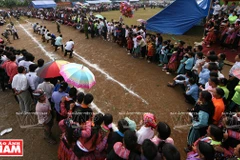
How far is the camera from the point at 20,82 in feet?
15.0

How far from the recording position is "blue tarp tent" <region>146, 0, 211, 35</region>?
42.0 feet

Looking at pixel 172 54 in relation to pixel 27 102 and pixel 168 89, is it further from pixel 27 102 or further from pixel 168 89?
pixel 27 102

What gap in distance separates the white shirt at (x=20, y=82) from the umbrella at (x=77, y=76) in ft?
3.62

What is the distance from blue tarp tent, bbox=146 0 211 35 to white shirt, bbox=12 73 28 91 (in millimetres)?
11078

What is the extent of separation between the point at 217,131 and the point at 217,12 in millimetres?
12582

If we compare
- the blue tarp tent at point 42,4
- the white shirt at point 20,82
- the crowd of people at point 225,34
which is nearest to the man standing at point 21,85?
the white shirt at point 20,82

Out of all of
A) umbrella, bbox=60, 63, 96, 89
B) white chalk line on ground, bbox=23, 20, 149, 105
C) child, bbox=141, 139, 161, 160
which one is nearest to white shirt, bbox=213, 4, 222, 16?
white chalk line on ground, bbox=23, 20, 149, 105

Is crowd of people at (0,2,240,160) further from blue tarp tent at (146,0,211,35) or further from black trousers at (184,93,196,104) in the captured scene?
blue tarp tent at (146,0,211,35)

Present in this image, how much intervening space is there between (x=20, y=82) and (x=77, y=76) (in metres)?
1.63

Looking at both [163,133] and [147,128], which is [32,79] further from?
[163,133]

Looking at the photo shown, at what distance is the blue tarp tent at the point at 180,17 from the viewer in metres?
12.8

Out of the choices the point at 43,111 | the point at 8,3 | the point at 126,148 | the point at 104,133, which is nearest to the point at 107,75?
the point at 43,111

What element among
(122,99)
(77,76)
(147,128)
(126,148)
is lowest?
(122,99)

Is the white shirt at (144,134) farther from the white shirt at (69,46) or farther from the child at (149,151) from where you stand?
the white shirt at (69,46)
